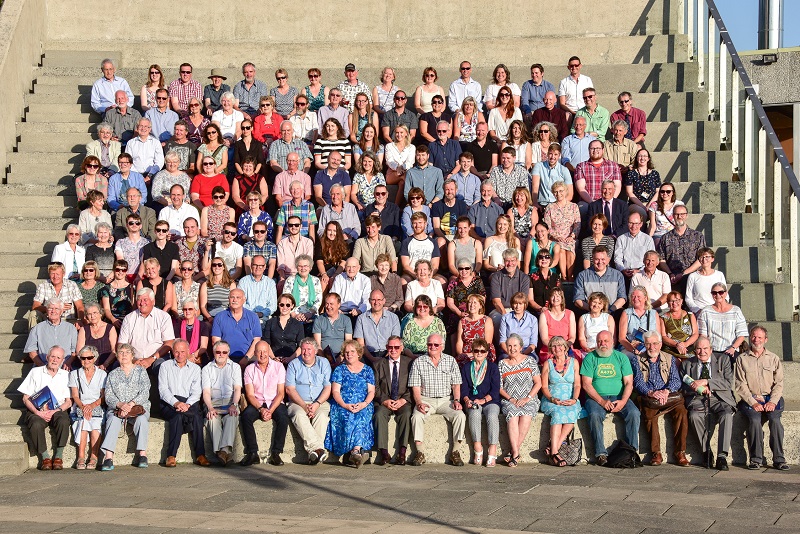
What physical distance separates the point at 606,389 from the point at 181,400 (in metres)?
4.38

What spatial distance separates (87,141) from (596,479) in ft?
30.0

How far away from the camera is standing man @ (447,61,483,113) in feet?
56.7

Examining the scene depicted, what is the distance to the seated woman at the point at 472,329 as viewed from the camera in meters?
13.4

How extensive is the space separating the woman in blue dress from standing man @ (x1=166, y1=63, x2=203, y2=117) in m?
5.78

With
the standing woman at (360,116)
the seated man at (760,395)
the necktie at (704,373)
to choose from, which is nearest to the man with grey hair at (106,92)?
the standing woman at (360,116)

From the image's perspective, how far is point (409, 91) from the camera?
18719 mm

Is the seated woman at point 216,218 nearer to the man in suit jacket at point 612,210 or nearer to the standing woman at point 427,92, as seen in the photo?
the standing woman at point 427,92

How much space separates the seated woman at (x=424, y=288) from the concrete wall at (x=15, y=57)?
6.34 meters

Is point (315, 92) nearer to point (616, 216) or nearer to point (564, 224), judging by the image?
point (564, 224)

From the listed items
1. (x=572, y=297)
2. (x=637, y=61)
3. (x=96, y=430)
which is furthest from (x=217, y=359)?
(x=637, y=61)

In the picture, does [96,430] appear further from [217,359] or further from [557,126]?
[557,126]

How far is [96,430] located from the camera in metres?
12.7

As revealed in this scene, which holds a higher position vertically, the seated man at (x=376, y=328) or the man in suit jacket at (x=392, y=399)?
the seated man at (x=376, y=328)

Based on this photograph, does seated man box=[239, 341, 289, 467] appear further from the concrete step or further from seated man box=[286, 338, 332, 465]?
the concrete step
